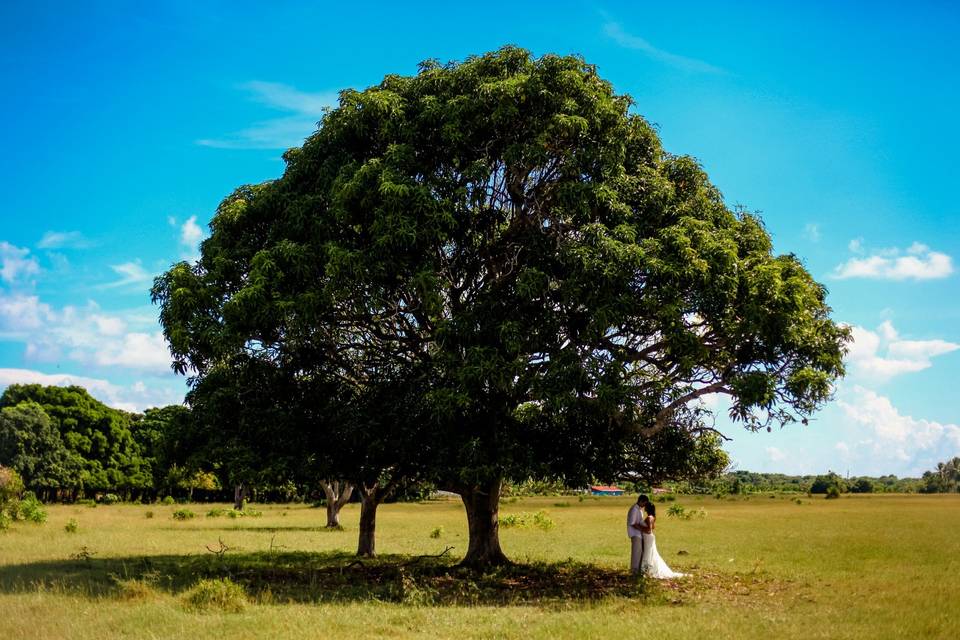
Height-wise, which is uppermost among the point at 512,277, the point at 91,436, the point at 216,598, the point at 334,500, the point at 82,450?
the point at 512,277

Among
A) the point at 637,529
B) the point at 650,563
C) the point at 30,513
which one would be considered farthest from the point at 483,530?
the point at 30,513

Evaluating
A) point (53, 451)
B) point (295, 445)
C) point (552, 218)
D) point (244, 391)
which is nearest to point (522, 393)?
point (552, 218)

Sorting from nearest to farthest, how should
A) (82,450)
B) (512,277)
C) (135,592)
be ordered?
(135,592) → (512,277) → (82,450)

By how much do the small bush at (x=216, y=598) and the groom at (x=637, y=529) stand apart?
970 centimetres

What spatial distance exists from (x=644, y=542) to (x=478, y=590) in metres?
4.67

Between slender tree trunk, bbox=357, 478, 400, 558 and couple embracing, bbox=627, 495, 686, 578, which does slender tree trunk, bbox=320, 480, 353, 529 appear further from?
couple embracing, bbox=627, 495, 686, 578

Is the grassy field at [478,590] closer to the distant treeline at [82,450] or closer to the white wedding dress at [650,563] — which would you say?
the white wedding dress at [650,563]

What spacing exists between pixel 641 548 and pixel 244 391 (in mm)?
11548

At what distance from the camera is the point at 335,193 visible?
18.9m

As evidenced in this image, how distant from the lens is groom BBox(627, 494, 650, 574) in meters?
20.5

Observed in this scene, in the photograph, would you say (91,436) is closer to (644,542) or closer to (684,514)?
(684,514)

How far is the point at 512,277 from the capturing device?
2030 centimetres

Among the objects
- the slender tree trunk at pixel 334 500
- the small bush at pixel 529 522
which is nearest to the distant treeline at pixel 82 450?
the slender tree trunk at pixel 334 500

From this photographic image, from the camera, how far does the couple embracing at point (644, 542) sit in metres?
20.5
